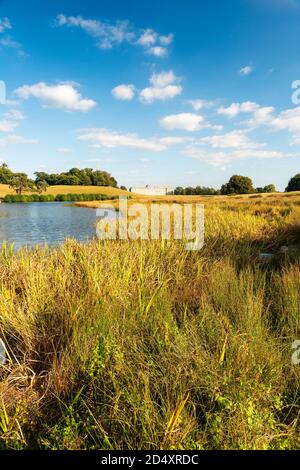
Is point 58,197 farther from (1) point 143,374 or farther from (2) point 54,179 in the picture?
(1) point 143,374

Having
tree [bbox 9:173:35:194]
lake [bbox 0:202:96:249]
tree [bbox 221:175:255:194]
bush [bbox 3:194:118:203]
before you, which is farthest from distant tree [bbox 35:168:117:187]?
lake [bbox 0:202:96:249]

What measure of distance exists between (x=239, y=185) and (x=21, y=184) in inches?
2022

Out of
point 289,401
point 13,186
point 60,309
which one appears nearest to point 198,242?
point 60,309

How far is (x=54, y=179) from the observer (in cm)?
9375

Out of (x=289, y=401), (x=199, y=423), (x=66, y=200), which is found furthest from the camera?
(x=66, y=200)

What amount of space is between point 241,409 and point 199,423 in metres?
0.30

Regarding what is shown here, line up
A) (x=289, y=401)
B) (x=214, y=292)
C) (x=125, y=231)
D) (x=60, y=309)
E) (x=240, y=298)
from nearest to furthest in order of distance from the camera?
(x=289, y=401) < (x=60, y=309) < (x=240, y=298) < (x=214, y=292) < (x=125, y=231)

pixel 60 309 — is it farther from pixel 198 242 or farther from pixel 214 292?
pixel 198 242

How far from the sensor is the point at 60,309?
2.72 metres

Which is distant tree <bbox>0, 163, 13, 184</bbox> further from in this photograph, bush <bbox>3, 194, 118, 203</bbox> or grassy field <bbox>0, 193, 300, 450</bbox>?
grassy field <bbox>0, 193, 300, 450</bbox>

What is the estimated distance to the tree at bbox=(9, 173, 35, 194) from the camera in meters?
70.1

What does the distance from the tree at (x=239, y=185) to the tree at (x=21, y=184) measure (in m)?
47.7

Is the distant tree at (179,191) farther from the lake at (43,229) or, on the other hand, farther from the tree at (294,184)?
the lake at (43,229)
